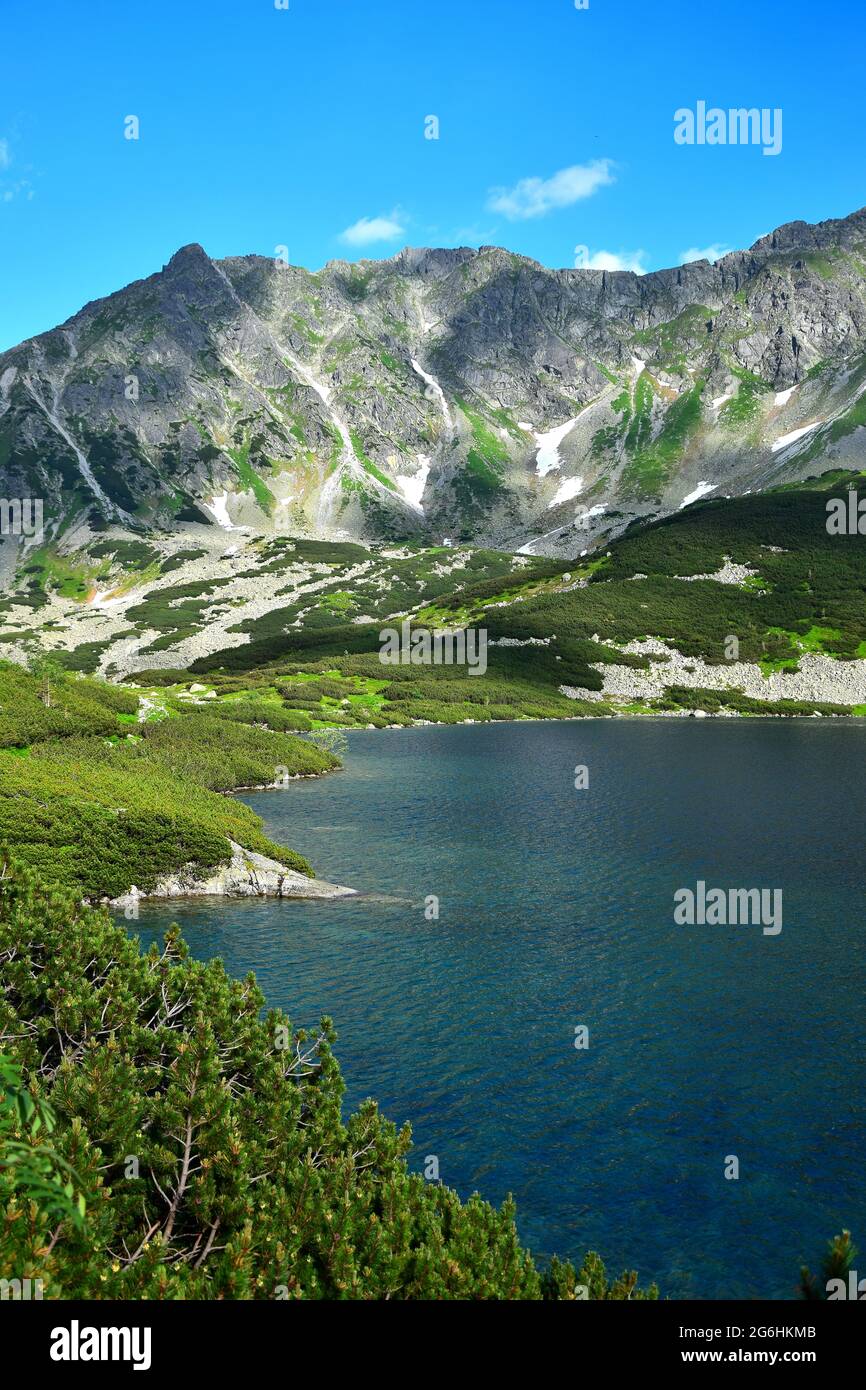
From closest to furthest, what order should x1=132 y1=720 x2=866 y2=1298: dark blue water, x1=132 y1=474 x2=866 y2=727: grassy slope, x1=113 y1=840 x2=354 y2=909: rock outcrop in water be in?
x1=132 y1=720 x2=866 y2=1298: dark blue water, x1=113 y1=840 x2=354 y2=909: rock outcrop in water, x1=132 y1=474 x2=866 y2=727: grassy slope

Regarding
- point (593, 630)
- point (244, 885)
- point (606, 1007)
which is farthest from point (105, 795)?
point (593, 630)

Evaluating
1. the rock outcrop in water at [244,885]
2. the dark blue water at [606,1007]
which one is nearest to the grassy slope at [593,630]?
the dark blue water at [606,1007]

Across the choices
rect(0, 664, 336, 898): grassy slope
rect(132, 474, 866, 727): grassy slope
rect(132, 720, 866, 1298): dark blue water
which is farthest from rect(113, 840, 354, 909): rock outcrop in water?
rect(132, 474, 866, 727): grassy slope

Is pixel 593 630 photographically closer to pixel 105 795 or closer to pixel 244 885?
pixel 244 885

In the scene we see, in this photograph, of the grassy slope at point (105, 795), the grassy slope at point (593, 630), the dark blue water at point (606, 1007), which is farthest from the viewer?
the grassy slope at point (593, 630)

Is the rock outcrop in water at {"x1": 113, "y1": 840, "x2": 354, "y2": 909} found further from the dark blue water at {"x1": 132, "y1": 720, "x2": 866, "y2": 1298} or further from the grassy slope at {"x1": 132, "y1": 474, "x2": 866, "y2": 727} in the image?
the grassy slope at {"x1": 132, "y1": 474, "x2": 866, "y2": 727}

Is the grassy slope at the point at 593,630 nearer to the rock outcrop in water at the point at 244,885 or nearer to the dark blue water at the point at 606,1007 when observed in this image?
the dark blue water at the point at 606,1007
